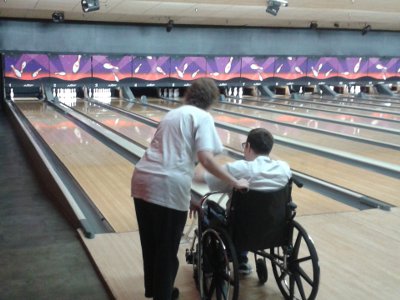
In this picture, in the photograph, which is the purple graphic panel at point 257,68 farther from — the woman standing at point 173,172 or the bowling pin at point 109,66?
the woman standing at point 173,172

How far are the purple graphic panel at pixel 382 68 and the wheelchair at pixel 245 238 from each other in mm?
13363

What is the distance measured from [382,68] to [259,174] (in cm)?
1382

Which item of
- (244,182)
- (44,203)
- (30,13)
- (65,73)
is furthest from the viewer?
(65,73)

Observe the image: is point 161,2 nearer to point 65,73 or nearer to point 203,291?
point 65,73

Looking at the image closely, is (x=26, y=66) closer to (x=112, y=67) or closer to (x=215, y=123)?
(x=112, y=67)

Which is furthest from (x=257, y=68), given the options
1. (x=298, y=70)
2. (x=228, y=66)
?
(x=298, y=70)

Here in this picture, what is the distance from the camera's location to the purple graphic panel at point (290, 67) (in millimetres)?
13555

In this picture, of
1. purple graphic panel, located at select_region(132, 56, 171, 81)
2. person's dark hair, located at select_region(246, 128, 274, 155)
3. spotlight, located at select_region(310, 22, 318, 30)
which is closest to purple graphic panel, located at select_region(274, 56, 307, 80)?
spotlight, located at select_region(310, 22, 318, 30)

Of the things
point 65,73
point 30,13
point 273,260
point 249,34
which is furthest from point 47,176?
point 249,34

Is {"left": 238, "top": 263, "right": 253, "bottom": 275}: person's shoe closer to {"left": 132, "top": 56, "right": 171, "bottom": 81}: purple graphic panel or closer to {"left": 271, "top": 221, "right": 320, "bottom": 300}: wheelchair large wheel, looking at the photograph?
{"left": 271, "top": 221, "right": 320, "bottom": 300}: wheelchair large wheel

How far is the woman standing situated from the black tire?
53cm

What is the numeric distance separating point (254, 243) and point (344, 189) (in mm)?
2359

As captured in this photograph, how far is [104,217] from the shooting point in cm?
354

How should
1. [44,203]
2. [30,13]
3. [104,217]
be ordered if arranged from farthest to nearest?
[30,13]
[44,203]
[104,217]
